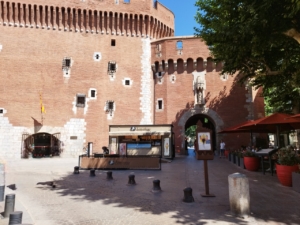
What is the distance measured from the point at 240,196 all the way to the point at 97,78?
23090mm

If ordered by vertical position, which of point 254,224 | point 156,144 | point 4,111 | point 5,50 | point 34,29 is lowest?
point 254,224

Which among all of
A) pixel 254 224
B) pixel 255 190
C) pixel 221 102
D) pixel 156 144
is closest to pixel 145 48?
pixel 221 102

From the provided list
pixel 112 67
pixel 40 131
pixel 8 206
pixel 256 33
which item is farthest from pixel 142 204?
pixel 112 67

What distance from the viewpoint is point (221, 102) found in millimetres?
27281

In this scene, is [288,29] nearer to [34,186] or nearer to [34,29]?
[34,186]

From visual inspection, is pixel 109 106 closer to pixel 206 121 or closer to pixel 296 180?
pixel 206 121

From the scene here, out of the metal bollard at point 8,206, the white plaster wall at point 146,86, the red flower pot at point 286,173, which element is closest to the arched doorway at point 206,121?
the white plaster wall at point 146,86

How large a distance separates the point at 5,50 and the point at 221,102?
76.5 feet

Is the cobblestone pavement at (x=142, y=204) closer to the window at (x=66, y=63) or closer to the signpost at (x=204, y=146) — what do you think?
the signpost at (x=204, y=146)

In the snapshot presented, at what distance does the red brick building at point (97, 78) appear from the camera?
2519cm

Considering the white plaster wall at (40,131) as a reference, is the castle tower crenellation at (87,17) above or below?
above

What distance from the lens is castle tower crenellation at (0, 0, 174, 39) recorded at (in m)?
26.1

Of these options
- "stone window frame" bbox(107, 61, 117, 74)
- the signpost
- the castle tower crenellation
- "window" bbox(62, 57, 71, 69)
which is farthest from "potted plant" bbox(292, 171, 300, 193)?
the castle tower crenellation

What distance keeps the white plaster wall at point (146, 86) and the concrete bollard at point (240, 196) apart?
2112cm
